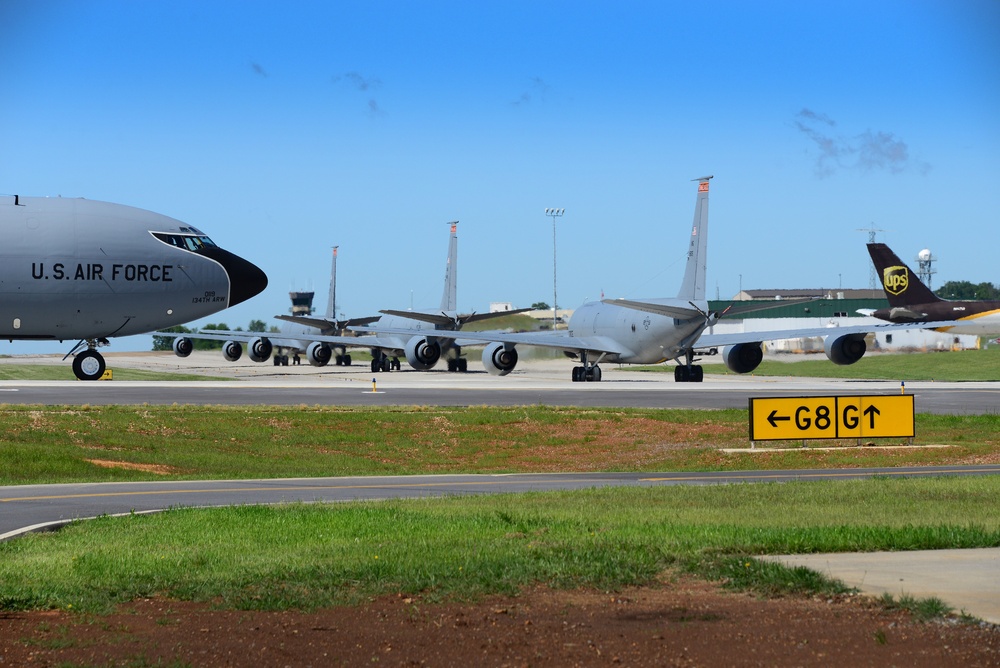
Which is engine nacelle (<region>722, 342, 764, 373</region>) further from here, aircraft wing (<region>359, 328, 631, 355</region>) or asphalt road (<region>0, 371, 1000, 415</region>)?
aircraft wing (<region>359, 328, 631, 355</region>)

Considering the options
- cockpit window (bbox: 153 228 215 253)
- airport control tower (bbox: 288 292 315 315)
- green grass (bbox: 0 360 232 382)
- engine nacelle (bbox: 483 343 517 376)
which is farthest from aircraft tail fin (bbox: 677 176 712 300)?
airport control tower (bbox: 288 292 315 315)

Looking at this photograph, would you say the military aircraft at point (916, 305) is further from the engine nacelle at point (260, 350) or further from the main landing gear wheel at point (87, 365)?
the main landing gear wheel at point (87, 365)

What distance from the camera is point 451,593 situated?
414 inches

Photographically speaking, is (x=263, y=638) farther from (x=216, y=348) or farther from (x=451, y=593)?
(x=216, y=348)

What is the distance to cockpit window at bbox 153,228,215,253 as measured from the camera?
4353 centimetres

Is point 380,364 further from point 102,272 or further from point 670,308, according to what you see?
point 102,272

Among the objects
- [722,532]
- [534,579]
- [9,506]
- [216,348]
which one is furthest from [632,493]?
[216,348]

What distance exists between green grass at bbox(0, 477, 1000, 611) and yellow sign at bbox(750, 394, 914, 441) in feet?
41.9

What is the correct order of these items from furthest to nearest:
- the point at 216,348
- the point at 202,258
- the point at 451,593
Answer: the point at 216,348
the point at 202,258
the point at 451,593

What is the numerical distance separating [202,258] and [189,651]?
36.9 metres

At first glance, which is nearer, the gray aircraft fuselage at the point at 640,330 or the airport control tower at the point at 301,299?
the gray aircraft fuselage at the point at 640,330

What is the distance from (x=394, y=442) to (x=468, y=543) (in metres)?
24.8

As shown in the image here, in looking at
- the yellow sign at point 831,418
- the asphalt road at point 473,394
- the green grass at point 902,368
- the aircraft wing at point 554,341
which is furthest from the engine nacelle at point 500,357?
the yellow sign at point 831,418

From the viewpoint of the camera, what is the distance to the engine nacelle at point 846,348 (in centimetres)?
5894
